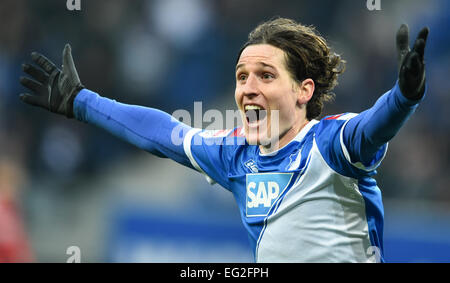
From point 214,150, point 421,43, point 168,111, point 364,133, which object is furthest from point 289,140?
point 168,111

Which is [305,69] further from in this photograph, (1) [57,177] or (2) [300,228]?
(1) [57,177]

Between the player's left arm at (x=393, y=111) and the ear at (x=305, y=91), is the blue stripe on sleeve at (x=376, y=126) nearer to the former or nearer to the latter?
the player's left arm at (x=393, y=111)

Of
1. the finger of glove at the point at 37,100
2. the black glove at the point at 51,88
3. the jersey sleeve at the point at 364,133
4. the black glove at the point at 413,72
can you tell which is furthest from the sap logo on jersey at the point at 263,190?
the finger of glove at the point at 37,100

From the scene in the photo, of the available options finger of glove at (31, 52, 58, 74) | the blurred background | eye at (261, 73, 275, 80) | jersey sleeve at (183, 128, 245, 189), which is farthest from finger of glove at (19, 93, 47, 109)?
the blurred background

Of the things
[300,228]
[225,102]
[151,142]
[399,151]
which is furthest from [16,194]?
[300,228]

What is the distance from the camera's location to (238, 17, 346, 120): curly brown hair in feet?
10.6

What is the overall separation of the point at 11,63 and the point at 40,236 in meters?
2.07

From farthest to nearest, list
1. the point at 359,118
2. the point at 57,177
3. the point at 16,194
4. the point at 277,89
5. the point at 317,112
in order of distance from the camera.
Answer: the point at 57,177, the point at 16,194, the point at 317,112, the point at 277,89, the point at 359,118

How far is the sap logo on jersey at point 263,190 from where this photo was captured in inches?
118

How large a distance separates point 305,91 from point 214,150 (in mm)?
574

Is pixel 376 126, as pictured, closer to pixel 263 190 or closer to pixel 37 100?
pixel 263 190

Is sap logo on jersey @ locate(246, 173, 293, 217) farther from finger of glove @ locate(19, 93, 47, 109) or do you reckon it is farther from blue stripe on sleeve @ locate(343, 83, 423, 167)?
finger of glove @ locate(19, 93, 47, 109)

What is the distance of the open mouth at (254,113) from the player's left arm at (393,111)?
549 millimetres

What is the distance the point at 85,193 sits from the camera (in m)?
6.99
